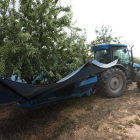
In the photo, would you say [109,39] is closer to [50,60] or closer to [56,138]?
[50,60]

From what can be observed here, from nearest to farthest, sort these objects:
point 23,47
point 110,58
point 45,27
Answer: point 23,47 < point 45,27 < point 110,58

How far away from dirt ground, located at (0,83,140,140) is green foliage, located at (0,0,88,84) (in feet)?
3.70

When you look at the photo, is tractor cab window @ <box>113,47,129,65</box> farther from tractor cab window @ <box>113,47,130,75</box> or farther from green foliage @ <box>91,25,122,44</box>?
green foliage @ <box>91,25,122,44</box>

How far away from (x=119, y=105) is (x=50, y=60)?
2.53 meters

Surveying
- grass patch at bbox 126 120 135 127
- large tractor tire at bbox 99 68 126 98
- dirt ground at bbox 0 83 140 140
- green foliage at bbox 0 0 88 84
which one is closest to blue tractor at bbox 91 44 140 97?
large tractor tire at bbox 99 68 126 98

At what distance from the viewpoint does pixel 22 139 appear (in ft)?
7.62

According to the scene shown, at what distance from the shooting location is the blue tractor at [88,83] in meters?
2.00

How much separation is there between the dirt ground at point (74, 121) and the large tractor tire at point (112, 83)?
0.41 m

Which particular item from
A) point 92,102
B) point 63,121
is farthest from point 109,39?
point 63,121

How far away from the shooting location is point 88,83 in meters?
3.16

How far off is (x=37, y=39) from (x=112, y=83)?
2.90 metres

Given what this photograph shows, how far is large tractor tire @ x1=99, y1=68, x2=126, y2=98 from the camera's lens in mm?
4074

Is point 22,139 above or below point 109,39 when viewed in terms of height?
below

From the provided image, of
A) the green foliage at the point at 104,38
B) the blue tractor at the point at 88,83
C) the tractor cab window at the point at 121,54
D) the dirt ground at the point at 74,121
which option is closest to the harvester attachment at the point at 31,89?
the blue tractor at the point at 88,83
